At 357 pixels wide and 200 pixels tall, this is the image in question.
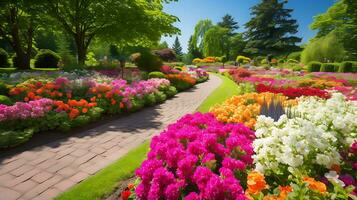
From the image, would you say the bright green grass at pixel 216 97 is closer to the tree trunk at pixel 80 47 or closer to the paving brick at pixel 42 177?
the paving brick at pixel 42 177

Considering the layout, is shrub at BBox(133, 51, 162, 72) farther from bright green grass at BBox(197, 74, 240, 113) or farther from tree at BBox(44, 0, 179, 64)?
bright green grass at BBox(197, 74, 240, 113)

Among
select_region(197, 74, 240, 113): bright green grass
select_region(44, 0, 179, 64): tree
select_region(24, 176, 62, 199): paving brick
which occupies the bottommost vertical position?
select_region(24, 176, 62, 199): paving brick

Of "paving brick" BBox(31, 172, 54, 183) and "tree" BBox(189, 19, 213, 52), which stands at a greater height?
"tree" BBox(189, 19, 213, 52)

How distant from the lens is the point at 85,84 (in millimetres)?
Result: 8664

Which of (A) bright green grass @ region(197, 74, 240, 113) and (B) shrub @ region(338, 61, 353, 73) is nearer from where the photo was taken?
(A) bright green grass @ region(197, 74, 240, 113)

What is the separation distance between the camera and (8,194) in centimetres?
341

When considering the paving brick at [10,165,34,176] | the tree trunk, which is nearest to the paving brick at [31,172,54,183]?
the paving brick at [10,165,34,176]

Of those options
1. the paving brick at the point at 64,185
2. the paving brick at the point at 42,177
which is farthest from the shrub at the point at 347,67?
the paving brick at the point at 42,177

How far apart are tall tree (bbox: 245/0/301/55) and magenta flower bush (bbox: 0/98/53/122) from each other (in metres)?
50.0

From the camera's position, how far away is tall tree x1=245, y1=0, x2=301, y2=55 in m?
50.7

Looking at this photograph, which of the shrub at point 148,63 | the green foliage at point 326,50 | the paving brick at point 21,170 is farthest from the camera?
the green foliage at point 326,50

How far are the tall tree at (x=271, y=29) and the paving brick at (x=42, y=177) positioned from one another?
51565 mm

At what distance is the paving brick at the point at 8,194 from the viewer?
3340mm

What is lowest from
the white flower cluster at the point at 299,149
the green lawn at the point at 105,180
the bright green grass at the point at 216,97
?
the green lawn at the point at 105,180
